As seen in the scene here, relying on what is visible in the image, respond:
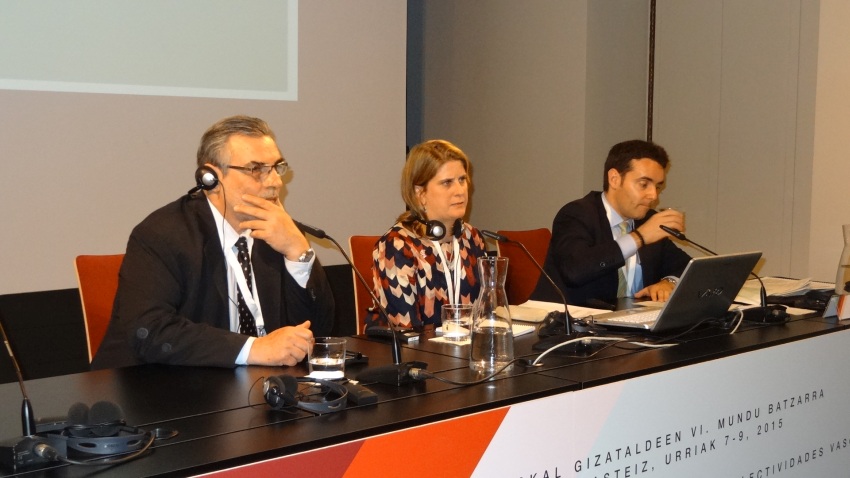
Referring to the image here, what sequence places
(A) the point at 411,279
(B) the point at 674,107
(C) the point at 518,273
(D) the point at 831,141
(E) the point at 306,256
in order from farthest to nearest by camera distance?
1. (B) the point at 674,107
2. (D) the point at 831,141
3. (C) the point at 518,273
4. (A) the point at 411,279
5. (E) the point at 306,256

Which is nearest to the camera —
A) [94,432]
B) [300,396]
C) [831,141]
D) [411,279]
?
[94,432]

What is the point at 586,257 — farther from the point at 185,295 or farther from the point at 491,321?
the point at 185,295

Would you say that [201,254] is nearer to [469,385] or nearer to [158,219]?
[158,219]

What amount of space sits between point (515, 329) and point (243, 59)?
2043mm

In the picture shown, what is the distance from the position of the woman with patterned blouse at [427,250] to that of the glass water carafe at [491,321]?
79 cm

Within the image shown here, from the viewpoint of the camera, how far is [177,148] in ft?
12.2

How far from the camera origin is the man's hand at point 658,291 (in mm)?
3016

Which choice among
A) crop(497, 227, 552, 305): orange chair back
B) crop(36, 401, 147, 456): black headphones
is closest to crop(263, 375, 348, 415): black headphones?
crop(36, 401, 147, 456): black headphones

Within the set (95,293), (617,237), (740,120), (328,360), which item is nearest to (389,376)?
(328,360)

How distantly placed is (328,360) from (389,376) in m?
0.13

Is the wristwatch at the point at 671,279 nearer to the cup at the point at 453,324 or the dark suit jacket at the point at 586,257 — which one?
the dark suit jacket at the point at 586,257

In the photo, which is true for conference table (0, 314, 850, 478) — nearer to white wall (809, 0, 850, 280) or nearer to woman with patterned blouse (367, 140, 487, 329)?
woman with patterned blouse (367, 140, 487, 329)

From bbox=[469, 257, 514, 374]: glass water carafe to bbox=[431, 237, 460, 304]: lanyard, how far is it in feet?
3.04

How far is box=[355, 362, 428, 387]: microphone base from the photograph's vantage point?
172cm
